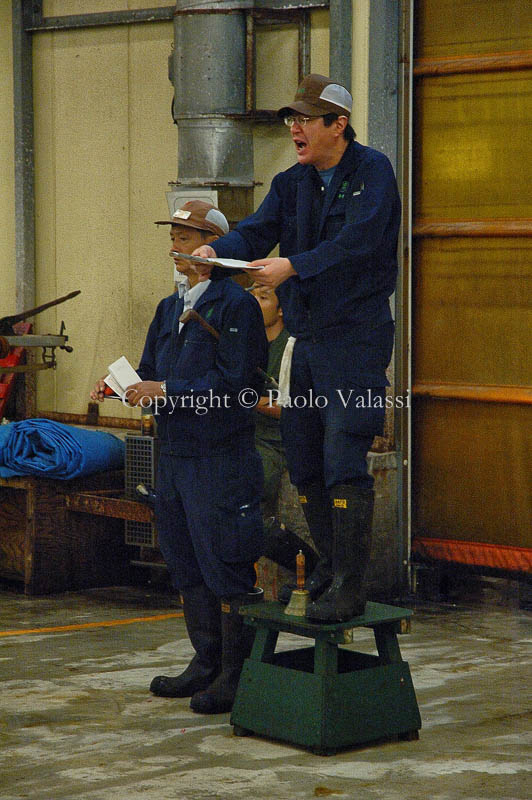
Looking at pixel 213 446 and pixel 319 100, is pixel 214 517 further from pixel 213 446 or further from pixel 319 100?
pixel 319 100

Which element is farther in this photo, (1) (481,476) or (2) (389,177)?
(1) (481,476)

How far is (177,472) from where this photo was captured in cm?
544

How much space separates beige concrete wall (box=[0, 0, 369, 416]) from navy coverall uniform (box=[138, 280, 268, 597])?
3555mm

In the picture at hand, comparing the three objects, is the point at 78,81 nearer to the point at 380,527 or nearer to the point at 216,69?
the point at 216,69

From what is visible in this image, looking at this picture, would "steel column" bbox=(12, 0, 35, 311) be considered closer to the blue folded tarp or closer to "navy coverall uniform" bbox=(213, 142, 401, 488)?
the blue folded tarp

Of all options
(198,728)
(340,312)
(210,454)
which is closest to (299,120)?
(340,312)

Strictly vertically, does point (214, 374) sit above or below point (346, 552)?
above

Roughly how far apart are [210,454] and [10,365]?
14.1 ft

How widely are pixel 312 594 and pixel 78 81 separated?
17.8 feet

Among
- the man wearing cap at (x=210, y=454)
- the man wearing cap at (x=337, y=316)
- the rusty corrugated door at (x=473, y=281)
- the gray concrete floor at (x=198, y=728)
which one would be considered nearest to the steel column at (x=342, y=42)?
the rusty corrugated door at (x=473, y=281)

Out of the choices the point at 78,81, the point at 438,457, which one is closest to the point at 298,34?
the point at 78,81

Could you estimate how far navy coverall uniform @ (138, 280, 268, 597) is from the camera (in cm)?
534

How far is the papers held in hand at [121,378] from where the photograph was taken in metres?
5.38

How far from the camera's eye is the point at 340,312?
486 centimetres
